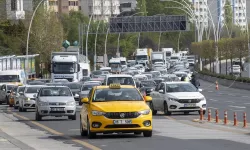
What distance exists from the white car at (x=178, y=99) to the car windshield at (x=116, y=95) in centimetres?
1257

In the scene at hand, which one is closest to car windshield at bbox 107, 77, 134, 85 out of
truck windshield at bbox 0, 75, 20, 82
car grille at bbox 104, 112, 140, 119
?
car grille at bbox 104, 112, 140, 119

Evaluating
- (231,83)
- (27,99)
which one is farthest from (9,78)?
(231,83)

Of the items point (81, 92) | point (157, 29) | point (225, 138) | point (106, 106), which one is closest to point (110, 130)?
point (106, 106)

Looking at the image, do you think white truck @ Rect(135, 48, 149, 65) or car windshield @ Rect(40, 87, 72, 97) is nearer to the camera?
car windshield @ Rect(40, 87, 72, 97)

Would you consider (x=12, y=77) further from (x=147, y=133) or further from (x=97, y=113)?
(x=97, y=113)

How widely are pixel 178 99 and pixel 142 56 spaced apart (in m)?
95.6

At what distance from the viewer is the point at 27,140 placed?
24.5m

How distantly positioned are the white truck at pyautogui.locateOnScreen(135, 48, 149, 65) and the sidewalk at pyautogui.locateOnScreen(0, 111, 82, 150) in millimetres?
100565

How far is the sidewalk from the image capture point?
21595mm

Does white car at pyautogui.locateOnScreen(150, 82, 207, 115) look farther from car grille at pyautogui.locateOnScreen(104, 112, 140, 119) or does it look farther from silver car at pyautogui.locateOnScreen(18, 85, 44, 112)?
car grille at pyautogui.locateOnScreen(104, 112, 140, 119)

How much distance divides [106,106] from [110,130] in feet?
2.18

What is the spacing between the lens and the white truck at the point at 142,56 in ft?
436

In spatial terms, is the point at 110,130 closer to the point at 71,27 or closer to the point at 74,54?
the point at 74,54

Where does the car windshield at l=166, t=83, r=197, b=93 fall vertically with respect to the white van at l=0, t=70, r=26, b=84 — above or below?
above
